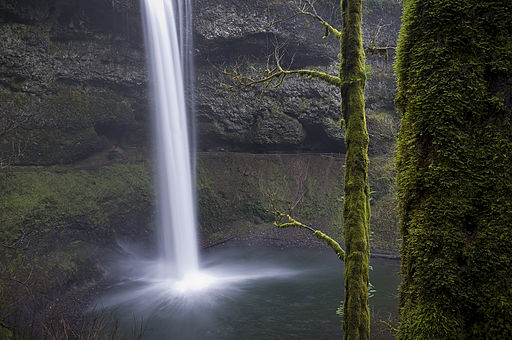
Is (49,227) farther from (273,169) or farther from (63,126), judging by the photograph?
(273,169)

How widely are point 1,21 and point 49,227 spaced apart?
9.70 m

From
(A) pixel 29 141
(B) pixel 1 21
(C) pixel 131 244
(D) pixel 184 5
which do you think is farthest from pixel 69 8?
(C) pixel 131 244

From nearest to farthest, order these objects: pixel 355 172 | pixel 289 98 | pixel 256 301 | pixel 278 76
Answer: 1. pixel 355 172
2. pixel 278 76
3. pixel 256 301
4. pixel 289 98

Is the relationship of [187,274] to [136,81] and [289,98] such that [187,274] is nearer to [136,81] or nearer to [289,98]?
[136,81]

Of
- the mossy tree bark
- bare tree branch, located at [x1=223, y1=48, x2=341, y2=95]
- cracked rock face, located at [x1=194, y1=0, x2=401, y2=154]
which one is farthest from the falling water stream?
bare tree branch, located at [x1=223, y1=48, x2=341, y2=95]

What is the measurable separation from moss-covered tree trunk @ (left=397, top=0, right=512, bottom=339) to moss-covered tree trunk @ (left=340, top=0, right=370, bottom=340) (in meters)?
1.90

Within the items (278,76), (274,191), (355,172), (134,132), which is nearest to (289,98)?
(274,191)

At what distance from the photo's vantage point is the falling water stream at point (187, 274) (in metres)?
9.93

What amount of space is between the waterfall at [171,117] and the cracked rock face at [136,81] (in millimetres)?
938

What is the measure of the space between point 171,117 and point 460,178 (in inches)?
698

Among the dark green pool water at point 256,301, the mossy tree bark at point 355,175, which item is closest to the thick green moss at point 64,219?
the dark green pool water at point 256,301

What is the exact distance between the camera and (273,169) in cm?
2150

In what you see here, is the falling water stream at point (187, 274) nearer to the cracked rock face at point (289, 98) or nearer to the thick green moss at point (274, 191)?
the thick green moss at point (274, 191)

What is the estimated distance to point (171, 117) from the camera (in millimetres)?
18188
